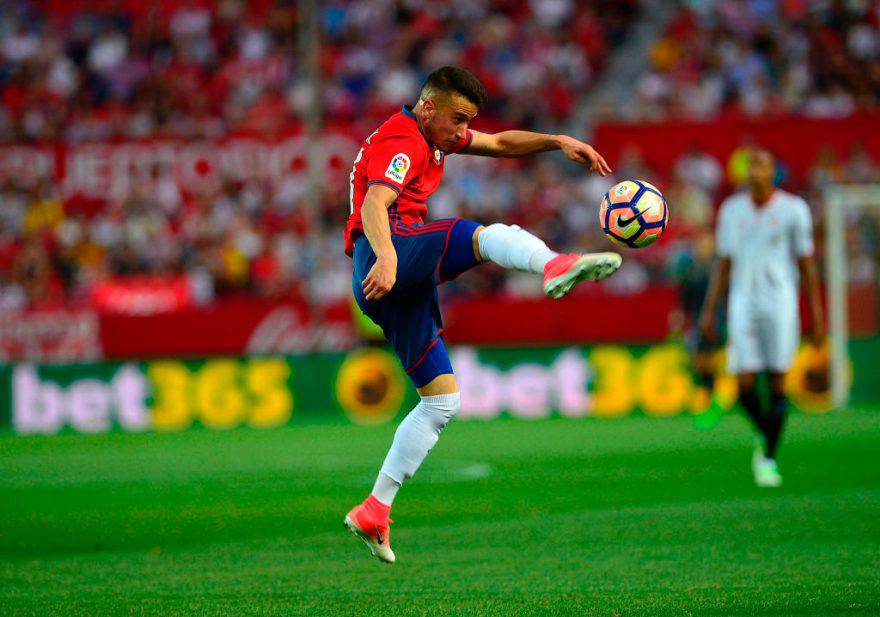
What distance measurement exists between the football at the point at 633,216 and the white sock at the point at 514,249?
49 cm

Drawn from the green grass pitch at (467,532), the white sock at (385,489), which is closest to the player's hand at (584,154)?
the white sock at (385,489)

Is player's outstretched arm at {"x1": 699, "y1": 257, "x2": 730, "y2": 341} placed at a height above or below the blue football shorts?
below

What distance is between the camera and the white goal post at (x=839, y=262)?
18.0 m

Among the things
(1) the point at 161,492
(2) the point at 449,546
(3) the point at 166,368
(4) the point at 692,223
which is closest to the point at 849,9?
(4) the point at 692,223

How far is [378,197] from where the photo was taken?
604cm

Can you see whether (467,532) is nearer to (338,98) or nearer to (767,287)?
(767,287)

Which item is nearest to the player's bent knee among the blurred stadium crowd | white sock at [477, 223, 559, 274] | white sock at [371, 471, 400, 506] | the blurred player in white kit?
A: white sock at [371, 471, 400, 506]

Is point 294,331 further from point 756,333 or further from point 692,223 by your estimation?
point 756,333

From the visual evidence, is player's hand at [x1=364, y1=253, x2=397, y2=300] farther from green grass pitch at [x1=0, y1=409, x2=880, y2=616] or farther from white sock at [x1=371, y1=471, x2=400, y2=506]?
green grass pitch at [x1=0, y1=409, x2=880, y2=616]

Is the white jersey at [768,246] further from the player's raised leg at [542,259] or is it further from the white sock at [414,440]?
the player's raised leg at [542,259]

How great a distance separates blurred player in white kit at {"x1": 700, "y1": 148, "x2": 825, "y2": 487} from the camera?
386 inches

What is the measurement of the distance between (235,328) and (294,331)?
854 millimetres

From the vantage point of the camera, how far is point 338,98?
943 inches

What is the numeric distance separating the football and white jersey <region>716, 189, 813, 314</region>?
3665mm
